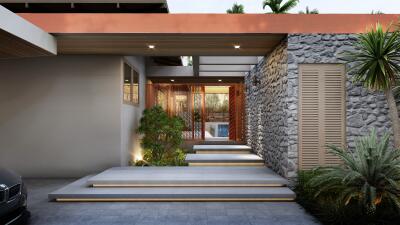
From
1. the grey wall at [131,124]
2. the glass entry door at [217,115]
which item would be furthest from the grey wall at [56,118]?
the glass entry door at [217,115]

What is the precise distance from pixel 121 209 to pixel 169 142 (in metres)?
4.60

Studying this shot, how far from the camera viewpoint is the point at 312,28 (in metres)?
6.16

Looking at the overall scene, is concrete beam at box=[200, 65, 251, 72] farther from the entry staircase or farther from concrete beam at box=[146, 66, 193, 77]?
the entry staircase

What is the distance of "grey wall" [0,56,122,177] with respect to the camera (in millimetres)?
7949

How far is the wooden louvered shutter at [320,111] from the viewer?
20.5ft

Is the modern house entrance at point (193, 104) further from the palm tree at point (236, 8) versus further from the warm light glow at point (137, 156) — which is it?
the palm tree at point (236, 8)

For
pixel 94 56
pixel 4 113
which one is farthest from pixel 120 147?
pixel 4 113

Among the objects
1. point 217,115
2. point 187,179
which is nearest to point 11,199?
point 187,179

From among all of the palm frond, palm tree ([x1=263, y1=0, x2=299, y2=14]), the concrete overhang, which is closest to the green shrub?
the palm frond

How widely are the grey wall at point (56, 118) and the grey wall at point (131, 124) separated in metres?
0.29

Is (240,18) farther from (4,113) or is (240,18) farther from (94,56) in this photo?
(4,113)

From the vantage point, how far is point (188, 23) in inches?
239

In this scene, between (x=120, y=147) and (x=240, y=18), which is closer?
(x=240, y=18)

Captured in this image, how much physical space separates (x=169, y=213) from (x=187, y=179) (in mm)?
1287
